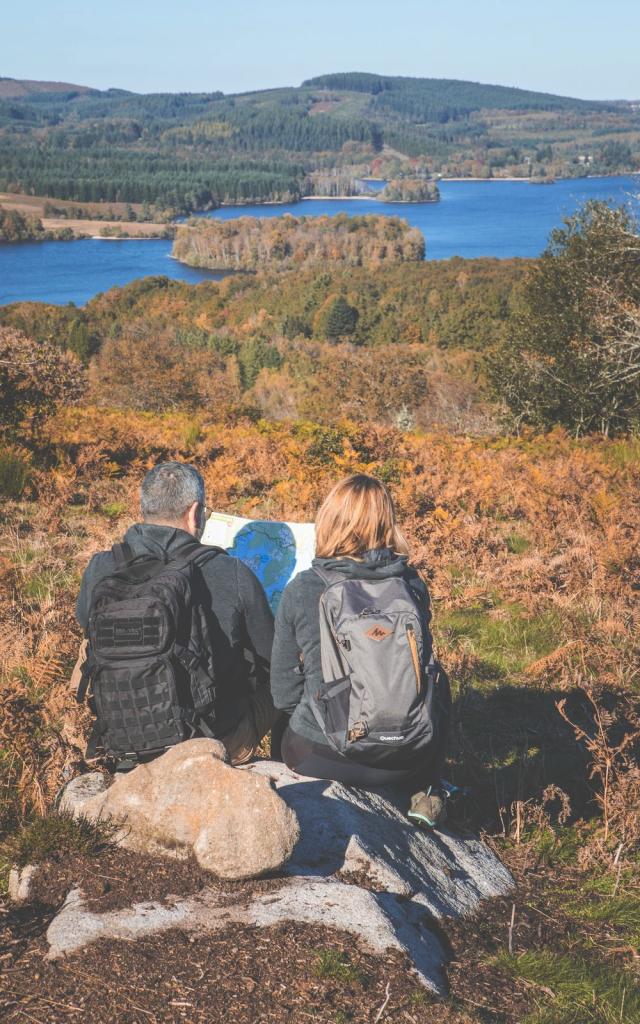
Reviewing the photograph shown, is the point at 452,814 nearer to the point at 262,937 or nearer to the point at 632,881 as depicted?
the point at 632,881

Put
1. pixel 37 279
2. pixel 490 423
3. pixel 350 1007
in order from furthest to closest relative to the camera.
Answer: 1. pixel 37 279
2. pixel 490 423
3. pixel 350 1007

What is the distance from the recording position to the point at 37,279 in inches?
5517

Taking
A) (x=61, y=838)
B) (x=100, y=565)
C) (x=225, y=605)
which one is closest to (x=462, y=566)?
(x=225, y=605)

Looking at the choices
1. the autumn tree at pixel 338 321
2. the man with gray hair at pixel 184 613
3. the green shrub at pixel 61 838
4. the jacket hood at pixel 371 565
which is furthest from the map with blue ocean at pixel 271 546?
the autumn tree at pixel 338 321

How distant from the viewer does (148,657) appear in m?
2.93

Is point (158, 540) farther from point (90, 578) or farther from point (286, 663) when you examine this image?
point (286, 663)

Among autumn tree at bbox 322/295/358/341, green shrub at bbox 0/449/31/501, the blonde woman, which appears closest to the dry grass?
green shrub at bbox 0/449/31/501

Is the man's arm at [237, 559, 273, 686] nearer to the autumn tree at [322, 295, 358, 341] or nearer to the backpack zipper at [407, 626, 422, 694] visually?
the backpack zipper at [407, 626, 422, 694]

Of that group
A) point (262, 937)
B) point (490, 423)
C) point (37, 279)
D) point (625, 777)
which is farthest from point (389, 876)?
point (37, 279)

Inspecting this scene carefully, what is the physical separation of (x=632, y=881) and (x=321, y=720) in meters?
1.33

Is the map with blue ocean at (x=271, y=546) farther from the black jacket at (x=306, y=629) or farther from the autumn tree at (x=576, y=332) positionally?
the autumn tree at (x=576, y=332)

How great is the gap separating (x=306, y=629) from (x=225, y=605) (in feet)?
1.18

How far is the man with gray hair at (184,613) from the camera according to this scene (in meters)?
2.91

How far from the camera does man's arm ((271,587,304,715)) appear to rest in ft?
10.4
